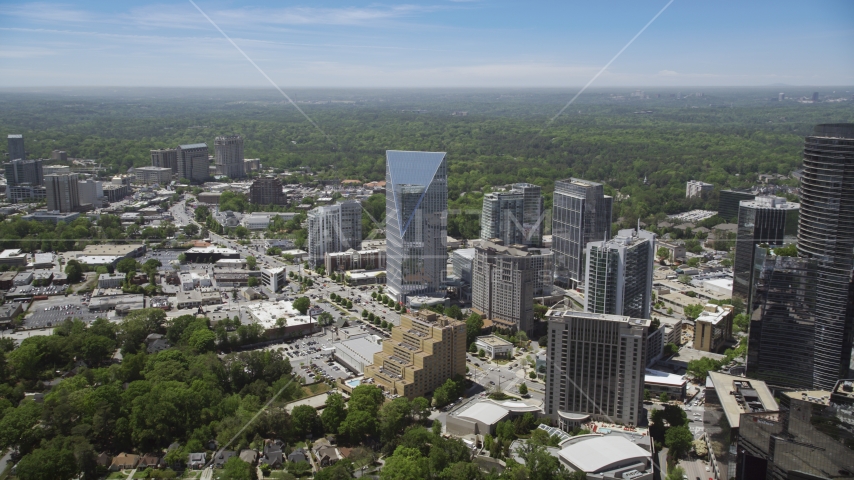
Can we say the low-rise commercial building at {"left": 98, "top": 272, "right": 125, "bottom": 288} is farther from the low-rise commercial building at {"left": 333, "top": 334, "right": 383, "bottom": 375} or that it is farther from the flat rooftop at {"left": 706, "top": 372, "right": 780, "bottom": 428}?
the flat rooftop at {"left": 706, "top": 372, "right": 780, "bottom": 428}

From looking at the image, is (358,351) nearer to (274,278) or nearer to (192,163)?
(274,278)

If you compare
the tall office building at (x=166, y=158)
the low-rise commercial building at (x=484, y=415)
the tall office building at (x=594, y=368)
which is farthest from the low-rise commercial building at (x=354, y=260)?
the tall office building at (x=166, y=158)

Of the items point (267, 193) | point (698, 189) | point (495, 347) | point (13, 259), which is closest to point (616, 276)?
point (495, 347)

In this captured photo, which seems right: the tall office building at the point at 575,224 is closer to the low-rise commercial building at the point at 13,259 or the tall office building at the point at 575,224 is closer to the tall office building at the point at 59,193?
the low-rise commercial building at the point at 13,259

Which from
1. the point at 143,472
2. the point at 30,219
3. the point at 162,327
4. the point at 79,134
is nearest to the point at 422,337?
the point at 143,472

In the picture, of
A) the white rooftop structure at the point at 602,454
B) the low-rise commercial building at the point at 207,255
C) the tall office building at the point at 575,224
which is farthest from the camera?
the low-rise commercial building at the point at 207,255
